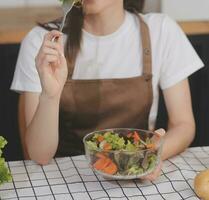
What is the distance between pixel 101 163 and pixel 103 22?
64 cm

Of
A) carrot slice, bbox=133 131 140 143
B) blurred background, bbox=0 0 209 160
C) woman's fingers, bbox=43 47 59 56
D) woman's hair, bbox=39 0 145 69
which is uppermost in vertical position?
woman's fingers, bbox=43 47 59 56

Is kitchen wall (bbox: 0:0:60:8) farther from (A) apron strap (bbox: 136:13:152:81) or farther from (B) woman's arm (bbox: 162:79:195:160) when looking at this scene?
(B) woman's arm (bbox: 162:79:195:160)

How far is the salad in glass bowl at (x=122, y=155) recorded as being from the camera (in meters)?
0.99

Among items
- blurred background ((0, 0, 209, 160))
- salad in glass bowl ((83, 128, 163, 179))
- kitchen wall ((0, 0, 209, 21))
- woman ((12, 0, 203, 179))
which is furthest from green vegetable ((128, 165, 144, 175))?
kitchen wall ((0, 0, 209, 21))

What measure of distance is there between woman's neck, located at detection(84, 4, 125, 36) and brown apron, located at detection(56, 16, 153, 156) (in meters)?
0.09

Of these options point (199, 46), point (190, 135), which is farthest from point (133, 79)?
point (199, 46)

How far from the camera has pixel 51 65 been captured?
1176 mm

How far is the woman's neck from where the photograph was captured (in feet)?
4.97

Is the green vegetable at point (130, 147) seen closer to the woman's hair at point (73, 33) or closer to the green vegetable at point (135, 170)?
the green vegetable at point (135, 170)

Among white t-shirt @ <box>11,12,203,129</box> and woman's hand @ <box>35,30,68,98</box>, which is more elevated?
woman's hand @ <box>35,30,68,98</box>

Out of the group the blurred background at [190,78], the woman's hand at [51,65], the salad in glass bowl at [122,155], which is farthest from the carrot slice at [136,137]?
the blurred background at [190,78]

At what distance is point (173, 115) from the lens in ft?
4.83

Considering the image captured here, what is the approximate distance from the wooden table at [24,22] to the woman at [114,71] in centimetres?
35

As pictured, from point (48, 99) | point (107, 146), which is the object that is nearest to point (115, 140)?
point (107, 146)
